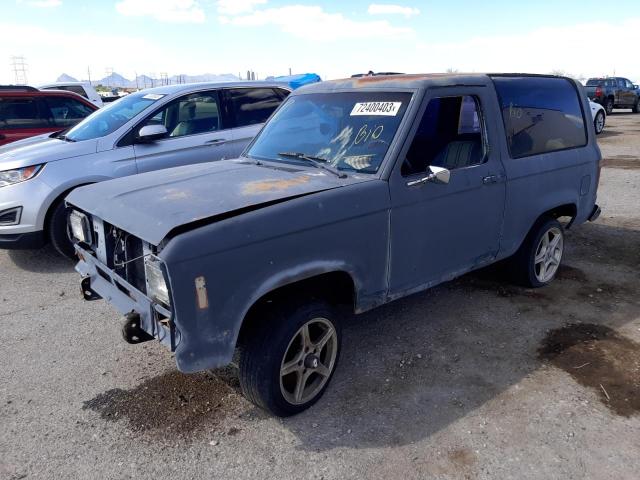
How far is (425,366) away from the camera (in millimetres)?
3701

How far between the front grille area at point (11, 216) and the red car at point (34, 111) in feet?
12.1

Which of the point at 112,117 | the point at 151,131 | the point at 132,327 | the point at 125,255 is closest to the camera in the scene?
the point at 132,327

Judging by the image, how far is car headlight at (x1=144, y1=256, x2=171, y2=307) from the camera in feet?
8.42

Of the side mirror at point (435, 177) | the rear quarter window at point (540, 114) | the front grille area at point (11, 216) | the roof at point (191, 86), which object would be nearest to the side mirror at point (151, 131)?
the roof at point (191, 86)

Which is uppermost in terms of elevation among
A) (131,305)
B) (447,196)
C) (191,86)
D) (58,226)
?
(191,86)

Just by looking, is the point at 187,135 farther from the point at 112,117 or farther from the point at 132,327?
the point at 132,327

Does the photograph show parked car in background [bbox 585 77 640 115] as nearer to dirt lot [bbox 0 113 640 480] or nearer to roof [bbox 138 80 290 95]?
roof [bbox 138 80 290 95]

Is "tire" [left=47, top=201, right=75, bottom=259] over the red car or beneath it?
beneath

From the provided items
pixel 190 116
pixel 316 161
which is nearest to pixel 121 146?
pixel 190 116

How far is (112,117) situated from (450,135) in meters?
4.11

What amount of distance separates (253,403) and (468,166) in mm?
2273

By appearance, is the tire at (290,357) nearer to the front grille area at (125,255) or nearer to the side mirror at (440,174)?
the front grille area at (125,255)

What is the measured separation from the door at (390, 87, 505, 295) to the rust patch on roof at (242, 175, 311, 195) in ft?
1.94

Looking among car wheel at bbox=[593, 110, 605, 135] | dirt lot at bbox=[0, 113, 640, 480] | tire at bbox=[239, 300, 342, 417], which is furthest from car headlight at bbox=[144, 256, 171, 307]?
car wheel at bbox=[593, 110, 605, 135]
